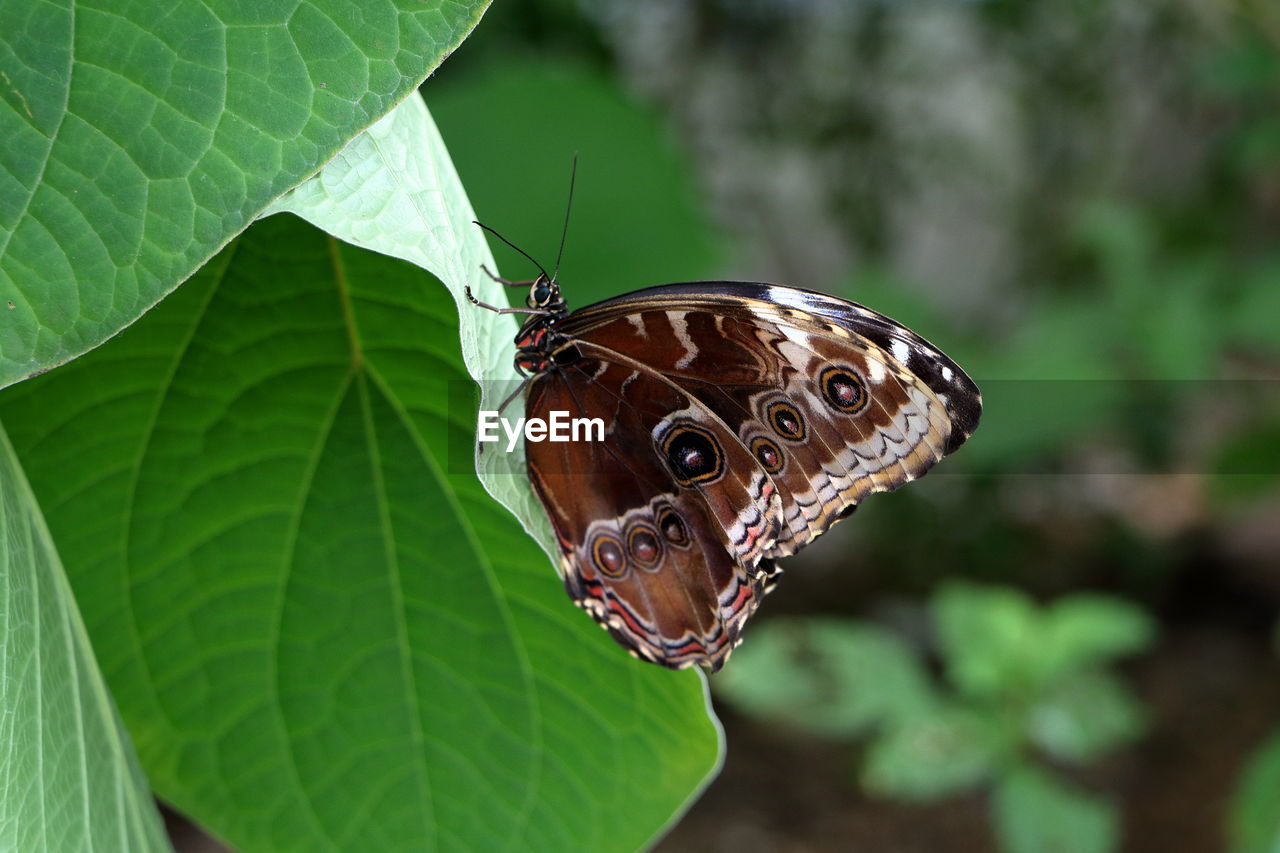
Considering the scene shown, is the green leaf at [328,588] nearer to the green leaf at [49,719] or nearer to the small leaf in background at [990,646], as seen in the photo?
the green leaf at [49,719]

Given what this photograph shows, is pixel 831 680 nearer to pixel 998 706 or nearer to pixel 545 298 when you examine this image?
pixel 998 706

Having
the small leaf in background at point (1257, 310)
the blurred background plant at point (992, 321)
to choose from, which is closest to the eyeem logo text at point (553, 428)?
the blurred background plant at point (992, 321)

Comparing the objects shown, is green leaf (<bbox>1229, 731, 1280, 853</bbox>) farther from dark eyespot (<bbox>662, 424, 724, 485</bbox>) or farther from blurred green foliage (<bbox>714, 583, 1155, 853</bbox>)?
dark eyespot (<bbox>662, 424, 724, 485</bbox>)

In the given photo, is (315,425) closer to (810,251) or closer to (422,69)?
(422,69)

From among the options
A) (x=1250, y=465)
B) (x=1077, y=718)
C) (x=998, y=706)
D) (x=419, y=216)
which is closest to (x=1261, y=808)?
(x=1077, y=718)

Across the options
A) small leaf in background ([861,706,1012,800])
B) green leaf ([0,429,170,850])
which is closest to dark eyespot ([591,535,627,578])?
green leaf ([0,429,170,850])

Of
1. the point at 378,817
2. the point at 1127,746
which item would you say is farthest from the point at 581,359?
the point at 1127,746
